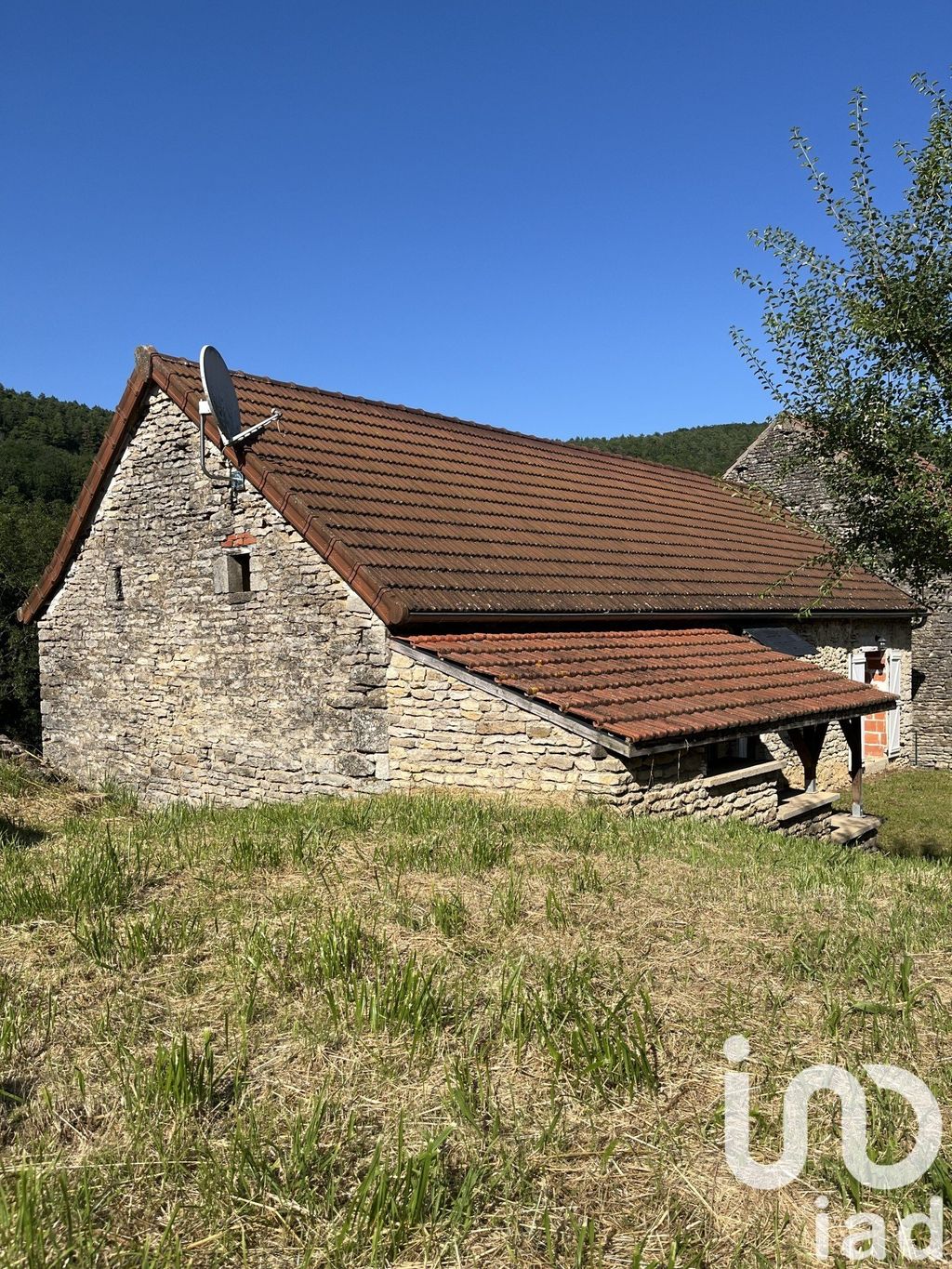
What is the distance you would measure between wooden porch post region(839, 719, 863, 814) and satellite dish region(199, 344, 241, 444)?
26.8 feet

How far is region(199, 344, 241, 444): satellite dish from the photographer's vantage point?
31.6ft

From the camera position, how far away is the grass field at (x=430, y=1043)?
2.45m

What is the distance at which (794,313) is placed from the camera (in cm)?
831

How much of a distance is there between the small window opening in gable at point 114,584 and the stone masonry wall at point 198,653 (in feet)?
0.08

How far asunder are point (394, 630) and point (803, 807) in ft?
16.5

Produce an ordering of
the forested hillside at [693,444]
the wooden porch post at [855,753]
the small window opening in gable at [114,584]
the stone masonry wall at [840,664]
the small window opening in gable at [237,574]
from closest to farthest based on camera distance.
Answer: the small window opening in gable at [237,574] → the wooden porch post at [855,753] → the small window opening in gable at [114,584] → the stone masonry wall at [840,664] → the forested hillside at [693,444]

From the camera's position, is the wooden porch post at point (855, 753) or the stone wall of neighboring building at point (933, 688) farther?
the stone wall of neighboring building at point (933, 688)

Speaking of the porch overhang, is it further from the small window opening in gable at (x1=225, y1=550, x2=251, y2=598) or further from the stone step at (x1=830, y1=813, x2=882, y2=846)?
the small window opening in gable at (x1=225, y1=550, x2=251, y2=598)

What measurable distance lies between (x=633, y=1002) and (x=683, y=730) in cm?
443

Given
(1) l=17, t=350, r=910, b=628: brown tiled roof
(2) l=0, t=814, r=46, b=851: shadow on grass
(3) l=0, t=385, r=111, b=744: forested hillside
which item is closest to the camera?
(2) l=0, t=814, r=46, b=851: shadow on grass

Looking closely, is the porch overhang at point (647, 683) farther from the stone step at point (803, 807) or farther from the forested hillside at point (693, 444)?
the forested hillside at point (693, 444)

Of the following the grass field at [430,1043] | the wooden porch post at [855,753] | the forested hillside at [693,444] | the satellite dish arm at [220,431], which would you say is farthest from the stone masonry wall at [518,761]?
the forested hillside at [693,444]

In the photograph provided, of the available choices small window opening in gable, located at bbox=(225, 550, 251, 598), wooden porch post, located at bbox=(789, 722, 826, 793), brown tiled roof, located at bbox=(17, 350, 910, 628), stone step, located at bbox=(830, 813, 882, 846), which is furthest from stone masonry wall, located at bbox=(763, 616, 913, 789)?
small window opening in gable, located at bbox=(225, 550, 251, 598)

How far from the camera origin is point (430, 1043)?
3.36 meters
